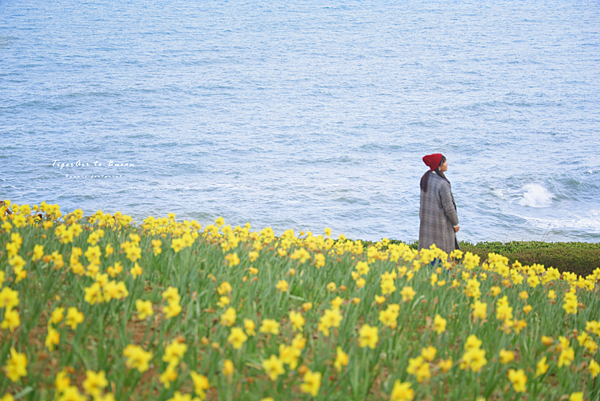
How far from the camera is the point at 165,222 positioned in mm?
5051

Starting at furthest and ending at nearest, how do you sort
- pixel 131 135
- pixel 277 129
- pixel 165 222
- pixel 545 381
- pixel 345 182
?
pixel 277 129
pixel 131 135
pixel 345 182
pixel 165 222
pixel 545 381

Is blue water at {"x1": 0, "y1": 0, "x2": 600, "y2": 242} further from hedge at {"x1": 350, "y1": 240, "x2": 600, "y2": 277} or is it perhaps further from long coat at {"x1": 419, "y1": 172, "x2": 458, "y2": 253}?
long coat at {"x1": 419, "y1": 172, "x2": 458, "y2": 253}

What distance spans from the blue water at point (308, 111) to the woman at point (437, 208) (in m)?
9.37

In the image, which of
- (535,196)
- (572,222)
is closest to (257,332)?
(572,222)

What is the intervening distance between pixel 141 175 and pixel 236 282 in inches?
835

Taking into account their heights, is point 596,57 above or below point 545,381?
above

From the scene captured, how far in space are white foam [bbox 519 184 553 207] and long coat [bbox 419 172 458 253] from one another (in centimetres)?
1566

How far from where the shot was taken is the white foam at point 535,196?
20438 mm

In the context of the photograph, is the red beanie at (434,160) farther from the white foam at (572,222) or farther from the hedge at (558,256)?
the white foam at (572,222)

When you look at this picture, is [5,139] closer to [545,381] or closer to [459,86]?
[545,381]

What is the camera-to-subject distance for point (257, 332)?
286 cm

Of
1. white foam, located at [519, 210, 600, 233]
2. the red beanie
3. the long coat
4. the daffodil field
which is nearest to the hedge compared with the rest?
the long coat

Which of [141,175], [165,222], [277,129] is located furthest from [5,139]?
[165,222]

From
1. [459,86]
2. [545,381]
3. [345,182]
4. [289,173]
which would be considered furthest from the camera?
[459,86]
